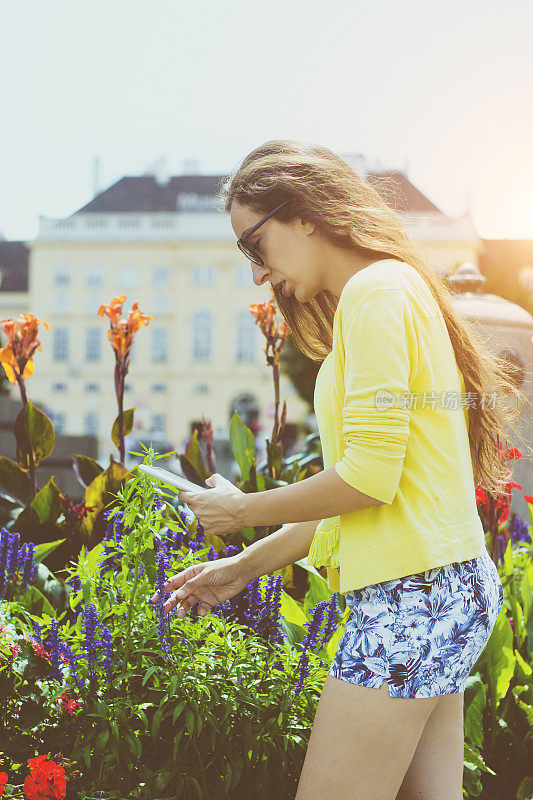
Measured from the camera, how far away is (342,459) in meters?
1.29

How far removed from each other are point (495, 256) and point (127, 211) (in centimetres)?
2062

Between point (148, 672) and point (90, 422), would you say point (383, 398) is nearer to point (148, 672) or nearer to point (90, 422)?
point (148, 672)

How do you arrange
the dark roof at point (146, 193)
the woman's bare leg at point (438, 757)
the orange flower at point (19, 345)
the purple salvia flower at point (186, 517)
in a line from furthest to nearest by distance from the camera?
the dark roof at point (146, 193) → the orange flower at point (19, 345) → the purple salvia flower at point (186, 517) → the woman's bare leg at point (438, 757)

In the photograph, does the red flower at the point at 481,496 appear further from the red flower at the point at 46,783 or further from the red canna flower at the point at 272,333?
the red flower at the point at 46,783

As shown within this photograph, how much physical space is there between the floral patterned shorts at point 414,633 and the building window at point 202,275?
4494 cm

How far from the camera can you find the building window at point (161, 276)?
4600 cm

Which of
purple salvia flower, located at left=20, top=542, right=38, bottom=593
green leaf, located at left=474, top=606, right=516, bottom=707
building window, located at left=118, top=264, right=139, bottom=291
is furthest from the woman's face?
building window, located at left=118, top=264, right=139, bottom=291

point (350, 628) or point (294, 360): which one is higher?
point (350, 628)

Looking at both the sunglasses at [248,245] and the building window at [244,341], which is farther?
the building window at [244,341]

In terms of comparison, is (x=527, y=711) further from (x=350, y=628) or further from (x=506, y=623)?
(x=350, y=628)

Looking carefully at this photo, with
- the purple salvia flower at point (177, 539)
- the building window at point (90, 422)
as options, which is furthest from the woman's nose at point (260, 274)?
the building window at point (90, 422)

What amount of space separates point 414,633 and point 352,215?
0.68 metres

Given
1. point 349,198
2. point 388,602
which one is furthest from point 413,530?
point 349,198

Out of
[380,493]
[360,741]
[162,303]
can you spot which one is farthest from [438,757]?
[162,303]
